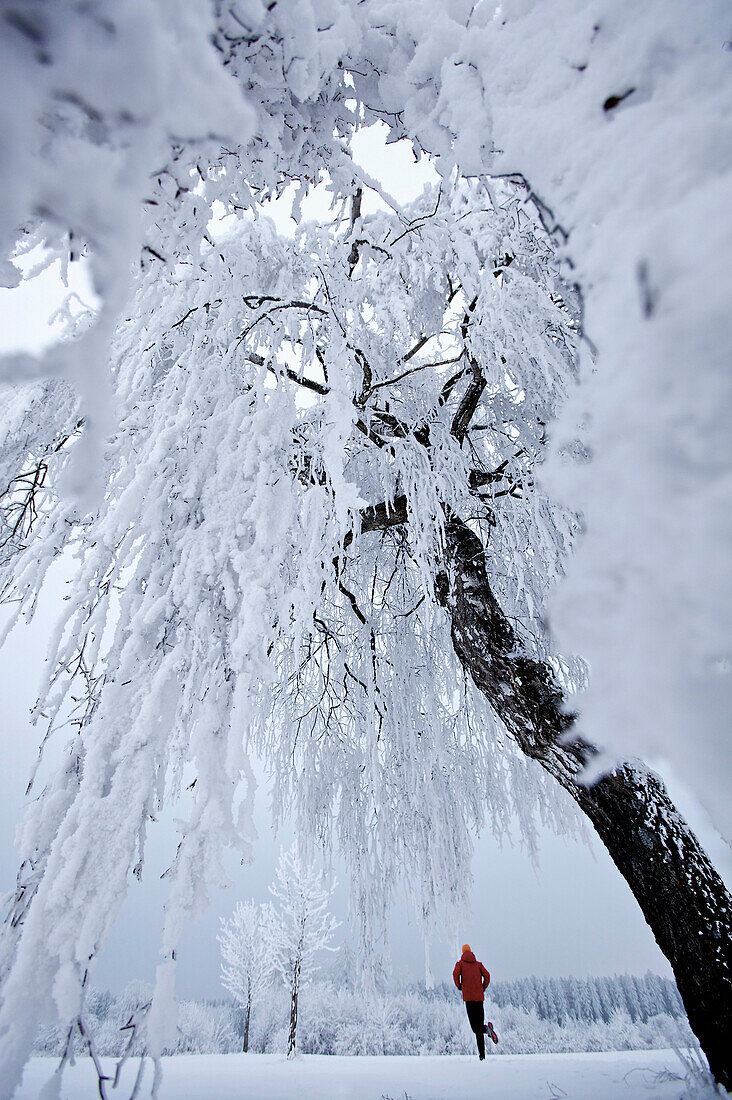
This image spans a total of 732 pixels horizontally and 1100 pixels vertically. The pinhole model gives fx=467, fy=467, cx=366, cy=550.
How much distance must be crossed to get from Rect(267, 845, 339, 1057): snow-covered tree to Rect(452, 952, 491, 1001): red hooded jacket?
8006 millimetres

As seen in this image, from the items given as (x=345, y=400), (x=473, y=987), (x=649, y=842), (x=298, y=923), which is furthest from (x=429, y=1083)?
(x=298, y=923)

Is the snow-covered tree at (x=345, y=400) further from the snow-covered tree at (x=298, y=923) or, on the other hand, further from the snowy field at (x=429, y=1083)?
the snow-covered tree at (x=298, y=923)

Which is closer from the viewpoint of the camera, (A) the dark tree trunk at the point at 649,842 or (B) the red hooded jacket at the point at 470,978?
(A) the dark tree trunk at the point at 649,842

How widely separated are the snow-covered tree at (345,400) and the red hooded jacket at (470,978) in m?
3.04

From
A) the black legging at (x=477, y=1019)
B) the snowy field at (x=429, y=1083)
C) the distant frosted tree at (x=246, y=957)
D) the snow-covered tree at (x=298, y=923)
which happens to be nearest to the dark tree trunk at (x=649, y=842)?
the snowy field at (x=429, y=1083)

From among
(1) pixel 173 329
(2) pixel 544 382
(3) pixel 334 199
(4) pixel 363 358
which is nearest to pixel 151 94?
(3) pixel 334 199

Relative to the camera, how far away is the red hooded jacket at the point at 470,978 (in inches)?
152

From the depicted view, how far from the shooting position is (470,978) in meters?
3.93

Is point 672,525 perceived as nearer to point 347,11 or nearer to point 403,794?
point 347,11

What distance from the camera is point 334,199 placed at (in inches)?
52.1

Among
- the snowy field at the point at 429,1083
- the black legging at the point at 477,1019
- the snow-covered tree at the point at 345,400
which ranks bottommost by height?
the snowy field at the point at 429,1083

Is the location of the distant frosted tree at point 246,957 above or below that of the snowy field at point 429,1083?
above

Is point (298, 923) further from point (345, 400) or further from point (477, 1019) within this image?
point (345, 400)

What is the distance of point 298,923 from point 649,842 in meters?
12.9
